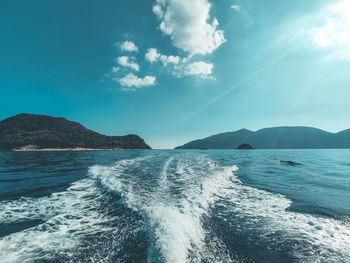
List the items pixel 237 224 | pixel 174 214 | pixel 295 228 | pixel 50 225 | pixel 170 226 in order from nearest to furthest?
1. pixel 170 226
2. pixel 50 225
3. pixel 295 228
4. pixel 237 224
5. pixel 174 214

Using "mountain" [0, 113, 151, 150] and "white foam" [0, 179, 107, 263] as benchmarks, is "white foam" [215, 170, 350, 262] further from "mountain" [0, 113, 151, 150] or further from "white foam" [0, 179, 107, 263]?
"mountain" [0, 113, 151, 150]

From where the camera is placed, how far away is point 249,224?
165 inches

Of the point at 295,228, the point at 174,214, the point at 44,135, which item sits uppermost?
the point at 44,135

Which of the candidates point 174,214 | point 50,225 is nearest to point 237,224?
point 174,214

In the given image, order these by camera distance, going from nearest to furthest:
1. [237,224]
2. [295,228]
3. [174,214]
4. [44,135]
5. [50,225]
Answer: [50,225]
[295,228]
[237,224]
[174,214]
[44,135]

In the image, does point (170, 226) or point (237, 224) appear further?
point (237, 224)

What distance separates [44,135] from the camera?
77.9 m

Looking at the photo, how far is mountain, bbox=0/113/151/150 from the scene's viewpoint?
68812mm

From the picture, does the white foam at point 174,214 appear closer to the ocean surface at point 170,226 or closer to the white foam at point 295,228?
the ocean surface at point 170,226

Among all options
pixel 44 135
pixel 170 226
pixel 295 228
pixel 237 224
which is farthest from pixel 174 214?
pixel 44 135

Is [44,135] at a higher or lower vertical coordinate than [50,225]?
higher

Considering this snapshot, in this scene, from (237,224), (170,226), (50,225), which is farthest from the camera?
(237,224)

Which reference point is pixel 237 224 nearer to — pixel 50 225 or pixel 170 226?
pixel 170 226

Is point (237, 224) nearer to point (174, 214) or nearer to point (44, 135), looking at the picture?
point (174, 214)
